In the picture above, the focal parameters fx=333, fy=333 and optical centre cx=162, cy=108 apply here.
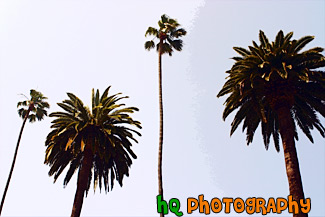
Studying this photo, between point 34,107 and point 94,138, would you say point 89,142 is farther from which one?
point 34,107

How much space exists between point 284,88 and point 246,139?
5080 millimetres

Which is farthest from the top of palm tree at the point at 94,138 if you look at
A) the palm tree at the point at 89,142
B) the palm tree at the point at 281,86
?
the palm tree at the point at 281,86

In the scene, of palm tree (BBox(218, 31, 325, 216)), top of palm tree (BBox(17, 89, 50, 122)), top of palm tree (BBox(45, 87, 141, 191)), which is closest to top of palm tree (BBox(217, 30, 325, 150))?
palm tree (BBox(218, 31, 325, 216))

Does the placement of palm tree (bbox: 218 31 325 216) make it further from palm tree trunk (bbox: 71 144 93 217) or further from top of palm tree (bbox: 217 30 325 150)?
palm tree trunk (bbox: 71 144 93 217)

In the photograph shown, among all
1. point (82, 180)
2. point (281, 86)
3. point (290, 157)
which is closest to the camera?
point (290, 157)

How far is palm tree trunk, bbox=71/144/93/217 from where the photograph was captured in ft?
77.9

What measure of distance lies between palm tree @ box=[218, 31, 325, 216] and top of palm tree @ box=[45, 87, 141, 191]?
8.54 meters

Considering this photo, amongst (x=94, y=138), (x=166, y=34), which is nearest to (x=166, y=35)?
(x=166, y=34)

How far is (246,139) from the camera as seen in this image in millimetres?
24391

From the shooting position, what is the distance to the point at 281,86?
21.1 meters

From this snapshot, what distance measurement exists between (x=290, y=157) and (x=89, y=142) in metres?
14.1

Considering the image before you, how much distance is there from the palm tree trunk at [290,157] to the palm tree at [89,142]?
11.6 metres

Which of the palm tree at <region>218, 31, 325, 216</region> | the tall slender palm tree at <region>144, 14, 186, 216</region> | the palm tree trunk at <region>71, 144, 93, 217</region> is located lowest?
the palm tree trunk at <region>71, 144, 93, 217</region>

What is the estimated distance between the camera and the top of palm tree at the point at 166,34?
34031 mm
